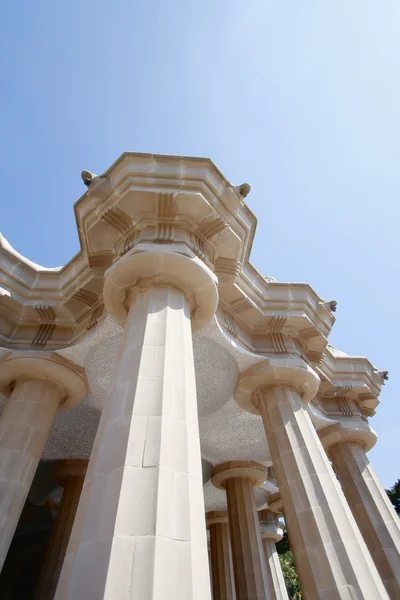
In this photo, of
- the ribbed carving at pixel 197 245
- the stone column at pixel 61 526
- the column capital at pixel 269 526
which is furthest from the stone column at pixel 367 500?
the column capital at pixel 269 526

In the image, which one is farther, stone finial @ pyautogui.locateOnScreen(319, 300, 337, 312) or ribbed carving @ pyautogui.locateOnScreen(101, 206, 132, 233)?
stone finial @ pyautogui.locateOnScreen(319, 300, 337, 312)

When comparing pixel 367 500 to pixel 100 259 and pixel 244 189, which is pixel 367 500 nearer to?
pixel 244 189

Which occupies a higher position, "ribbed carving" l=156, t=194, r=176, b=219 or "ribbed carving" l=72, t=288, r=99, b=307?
"ribbed carving" l=72, t=288, r=99, b=307

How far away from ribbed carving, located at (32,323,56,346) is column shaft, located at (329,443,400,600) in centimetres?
1033

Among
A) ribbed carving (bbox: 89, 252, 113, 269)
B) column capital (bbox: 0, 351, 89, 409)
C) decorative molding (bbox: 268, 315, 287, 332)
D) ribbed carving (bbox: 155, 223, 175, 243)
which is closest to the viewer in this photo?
ribbed carving (bbox: 155, 223, 175, 243)

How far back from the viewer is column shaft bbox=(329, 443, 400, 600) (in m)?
10.7

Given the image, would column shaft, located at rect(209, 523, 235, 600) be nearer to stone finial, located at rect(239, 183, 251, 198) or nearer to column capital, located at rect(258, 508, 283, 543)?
column capital, located at rect(258, 508, 283, 543)

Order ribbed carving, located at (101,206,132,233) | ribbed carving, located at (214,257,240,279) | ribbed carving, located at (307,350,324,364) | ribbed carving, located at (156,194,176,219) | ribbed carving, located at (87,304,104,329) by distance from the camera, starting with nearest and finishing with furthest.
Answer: ribbed carving, located at (156,194,176,219) < ribbed carving, located at (101,206,132,233) < ribbed carving, located at (214,257,240,279) < ribbed carving, located at (87,304,104,329) < ribbed carving, located at (307,350,324,364)

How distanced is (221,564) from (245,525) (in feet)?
18.4

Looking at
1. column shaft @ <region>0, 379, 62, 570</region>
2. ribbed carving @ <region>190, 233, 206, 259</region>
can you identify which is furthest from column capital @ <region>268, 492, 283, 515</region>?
ribbed carving @ <region>190, 233, 206, 259</region>

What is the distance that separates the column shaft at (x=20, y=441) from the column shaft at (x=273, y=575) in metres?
15.4

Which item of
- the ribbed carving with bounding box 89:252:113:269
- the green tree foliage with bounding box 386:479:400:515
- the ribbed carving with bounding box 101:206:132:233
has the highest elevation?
the green tree foliage with bounding box 386:479:400:515

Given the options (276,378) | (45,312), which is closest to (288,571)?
(276,378)

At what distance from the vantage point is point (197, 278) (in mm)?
8383
